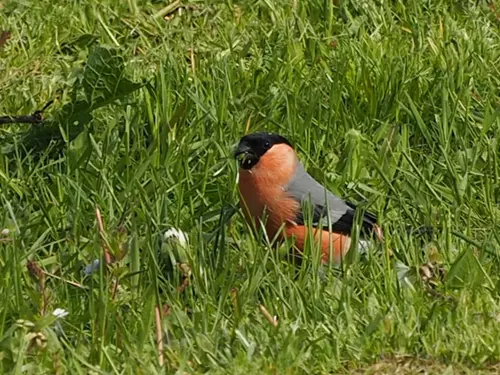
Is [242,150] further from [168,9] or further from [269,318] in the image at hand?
[168,9]

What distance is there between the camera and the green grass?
11.6 feet

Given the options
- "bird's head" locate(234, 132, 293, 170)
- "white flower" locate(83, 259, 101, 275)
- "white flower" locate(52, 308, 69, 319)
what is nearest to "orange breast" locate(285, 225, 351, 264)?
"bird's head" locate(234, 132, 293, 170)

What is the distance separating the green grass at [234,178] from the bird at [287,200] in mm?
107

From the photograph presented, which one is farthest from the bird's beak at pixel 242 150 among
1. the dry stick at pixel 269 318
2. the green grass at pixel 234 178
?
the dry stick at pixel 269 318

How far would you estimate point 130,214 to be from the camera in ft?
14.6

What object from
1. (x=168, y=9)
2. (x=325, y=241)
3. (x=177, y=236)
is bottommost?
(x=325, y=241)

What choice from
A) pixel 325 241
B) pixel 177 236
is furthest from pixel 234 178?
pixel 177 236

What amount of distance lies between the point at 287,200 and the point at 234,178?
358mm

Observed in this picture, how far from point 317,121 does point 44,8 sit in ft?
5.41

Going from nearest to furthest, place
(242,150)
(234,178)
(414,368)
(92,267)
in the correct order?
(414,368) < (92,267) < (242,150) < (234,178)

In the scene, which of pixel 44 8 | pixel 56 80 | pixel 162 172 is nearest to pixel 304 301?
pixel 162 172

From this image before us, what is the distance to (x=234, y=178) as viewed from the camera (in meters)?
4.91

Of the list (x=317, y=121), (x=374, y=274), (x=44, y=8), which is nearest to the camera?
(x=374, y=274)

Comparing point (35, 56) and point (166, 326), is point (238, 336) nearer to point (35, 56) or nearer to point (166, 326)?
point (166, 326)
